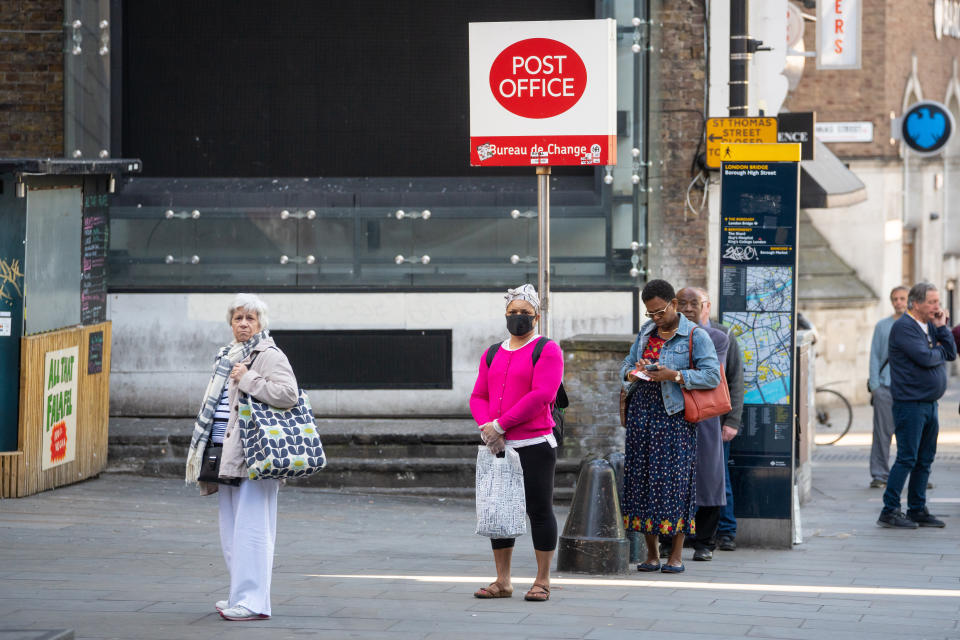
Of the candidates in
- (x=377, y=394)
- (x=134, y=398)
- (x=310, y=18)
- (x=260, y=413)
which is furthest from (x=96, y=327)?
(x=260, y=413)

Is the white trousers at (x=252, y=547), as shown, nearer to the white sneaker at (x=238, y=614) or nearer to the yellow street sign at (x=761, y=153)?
the white sneaker at (x=238, y=614)

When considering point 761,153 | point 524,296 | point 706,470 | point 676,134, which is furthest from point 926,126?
point 524,296

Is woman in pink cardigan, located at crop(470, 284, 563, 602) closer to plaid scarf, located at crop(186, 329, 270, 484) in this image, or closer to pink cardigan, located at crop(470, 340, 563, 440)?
pink cardigan, located at crop(470, 340, 563, 440)

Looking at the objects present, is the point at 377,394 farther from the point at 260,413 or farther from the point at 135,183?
the point at 260,413

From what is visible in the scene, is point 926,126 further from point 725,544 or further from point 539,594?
point 539,594

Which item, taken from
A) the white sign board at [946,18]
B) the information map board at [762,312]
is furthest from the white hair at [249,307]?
the white sign board at [946,18]

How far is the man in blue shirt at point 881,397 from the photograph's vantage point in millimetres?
14328

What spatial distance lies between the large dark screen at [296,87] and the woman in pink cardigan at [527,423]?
665 cm

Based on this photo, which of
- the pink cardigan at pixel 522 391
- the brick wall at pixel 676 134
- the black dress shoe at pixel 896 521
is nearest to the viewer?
the pink cardigan at pixel 522 391

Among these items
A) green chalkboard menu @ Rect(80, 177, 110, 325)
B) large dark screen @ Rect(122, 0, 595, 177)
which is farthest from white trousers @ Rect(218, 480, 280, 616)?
large dark screen @ Rect(122, 0, 595, 177)

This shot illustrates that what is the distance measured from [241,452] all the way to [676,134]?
308 inches

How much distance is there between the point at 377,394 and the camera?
1452 centimetres

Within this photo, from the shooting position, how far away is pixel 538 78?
34.7 ft

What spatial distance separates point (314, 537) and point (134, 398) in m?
4.41
